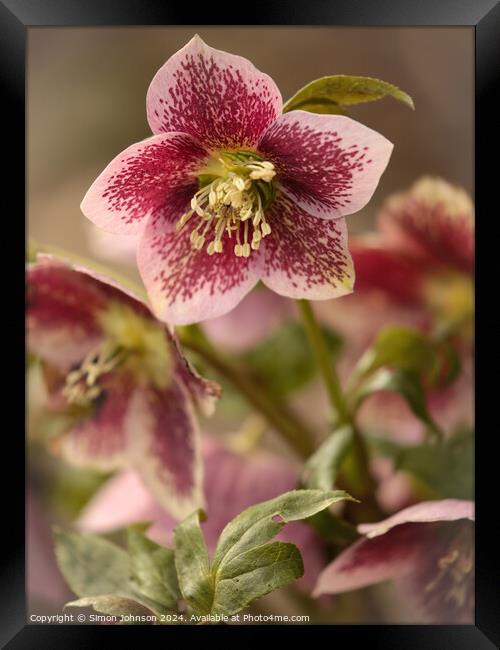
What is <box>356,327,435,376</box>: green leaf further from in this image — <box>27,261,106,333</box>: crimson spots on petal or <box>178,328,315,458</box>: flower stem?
<box>27,261,106,333</box>: crimson spots on petal

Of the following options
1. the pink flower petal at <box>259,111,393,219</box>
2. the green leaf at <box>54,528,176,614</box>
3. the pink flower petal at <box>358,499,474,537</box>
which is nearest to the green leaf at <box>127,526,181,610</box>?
the green leaf at <box>54,528,176,614</box>

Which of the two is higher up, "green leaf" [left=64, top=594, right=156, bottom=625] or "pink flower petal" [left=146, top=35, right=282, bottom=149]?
"pink flower petal" [left=146, top=35, right=282, bottom=149]

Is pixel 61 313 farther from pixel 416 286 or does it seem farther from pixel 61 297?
pixel 416 286

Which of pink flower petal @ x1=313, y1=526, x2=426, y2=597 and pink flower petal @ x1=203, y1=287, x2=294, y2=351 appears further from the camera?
pink flower petal @ x1=203, y1=287, x2=294, y2=351

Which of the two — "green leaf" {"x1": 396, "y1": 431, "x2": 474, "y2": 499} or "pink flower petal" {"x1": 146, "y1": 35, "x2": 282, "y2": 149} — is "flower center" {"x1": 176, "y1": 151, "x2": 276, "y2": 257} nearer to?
"pink flower petal" {"x1": 146, "y1": 35, "x2": 282, "y2": 149}

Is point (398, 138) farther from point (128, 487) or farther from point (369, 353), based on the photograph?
point (128, 487)

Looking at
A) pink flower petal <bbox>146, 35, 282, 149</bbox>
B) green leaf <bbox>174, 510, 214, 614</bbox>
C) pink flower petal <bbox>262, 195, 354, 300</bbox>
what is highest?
pink flower petal <bbox>146, 35, 282, 149</bbox>

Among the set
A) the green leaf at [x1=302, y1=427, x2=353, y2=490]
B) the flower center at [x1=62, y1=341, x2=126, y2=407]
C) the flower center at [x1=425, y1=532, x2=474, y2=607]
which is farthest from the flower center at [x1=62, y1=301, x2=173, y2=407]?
the flower center at [x1=425, y1=532, x2=474, y2=607]
